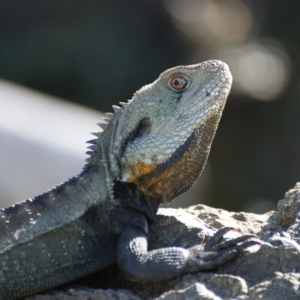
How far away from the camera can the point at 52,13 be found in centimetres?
2120

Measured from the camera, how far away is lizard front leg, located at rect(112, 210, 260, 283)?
5.68 meters

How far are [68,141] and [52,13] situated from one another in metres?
7.28

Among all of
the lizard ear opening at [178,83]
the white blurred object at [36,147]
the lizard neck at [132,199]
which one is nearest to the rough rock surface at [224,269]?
the lizard neck at [132,199]

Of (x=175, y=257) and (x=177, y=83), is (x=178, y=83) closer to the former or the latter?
(x=177, y=83)

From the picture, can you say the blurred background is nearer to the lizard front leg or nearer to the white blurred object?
the white blurred object

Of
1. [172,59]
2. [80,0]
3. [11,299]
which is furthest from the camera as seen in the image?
[80,0]

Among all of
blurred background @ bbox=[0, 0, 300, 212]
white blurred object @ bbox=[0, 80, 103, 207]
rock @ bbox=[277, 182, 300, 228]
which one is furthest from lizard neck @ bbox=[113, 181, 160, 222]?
blurred background @ bbox=[0, 0, 300, 212]

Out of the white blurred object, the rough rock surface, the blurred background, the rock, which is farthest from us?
the blurred background

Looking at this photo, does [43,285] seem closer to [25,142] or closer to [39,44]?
[25,142]

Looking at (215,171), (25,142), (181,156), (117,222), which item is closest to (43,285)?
(117,222)

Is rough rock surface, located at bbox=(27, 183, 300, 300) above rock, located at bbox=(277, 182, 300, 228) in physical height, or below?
below

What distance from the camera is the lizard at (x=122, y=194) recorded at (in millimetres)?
6062

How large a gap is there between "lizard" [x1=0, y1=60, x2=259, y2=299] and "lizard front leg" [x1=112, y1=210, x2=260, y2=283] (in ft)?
0.04

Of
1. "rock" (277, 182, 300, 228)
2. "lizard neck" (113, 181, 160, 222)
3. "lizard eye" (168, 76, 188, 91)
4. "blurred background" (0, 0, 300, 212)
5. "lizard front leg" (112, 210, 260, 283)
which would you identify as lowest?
"lizard front leg" (112, 210, 260, 283)
